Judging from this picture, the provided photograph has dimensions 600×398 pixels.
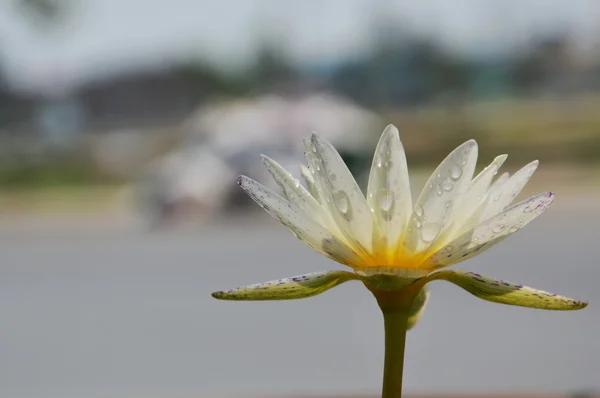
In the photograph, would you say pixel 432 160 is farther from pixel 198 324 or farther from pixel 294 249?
pixel 198 324

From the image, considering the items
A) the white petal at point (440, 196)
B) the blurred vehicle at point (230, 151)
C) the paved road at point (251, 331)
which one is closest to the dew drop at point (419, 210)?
the white petal at point (440, 196)

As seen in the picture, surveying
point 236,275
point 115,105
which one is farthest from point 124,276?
point 115,105

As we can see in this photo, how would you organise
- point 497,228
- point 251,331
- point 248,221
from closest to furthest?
point 497,228
point 251,331
point 248,221

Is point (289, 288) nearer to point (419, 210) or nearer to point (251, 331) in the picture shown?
point (419, 210)

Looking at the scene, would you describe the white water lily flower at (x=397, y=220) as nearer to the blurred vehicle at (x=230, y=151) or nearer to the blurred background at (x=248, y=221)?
the blurred background at (x=248, y=221)

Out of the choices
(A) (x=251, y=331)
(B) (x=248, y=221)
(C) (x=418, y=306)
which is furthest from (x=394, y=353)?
(B) (x=248, y=221)

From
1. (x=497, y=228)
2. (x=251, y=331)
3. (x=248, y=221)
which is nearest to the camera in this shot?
(x=497, y=228)
